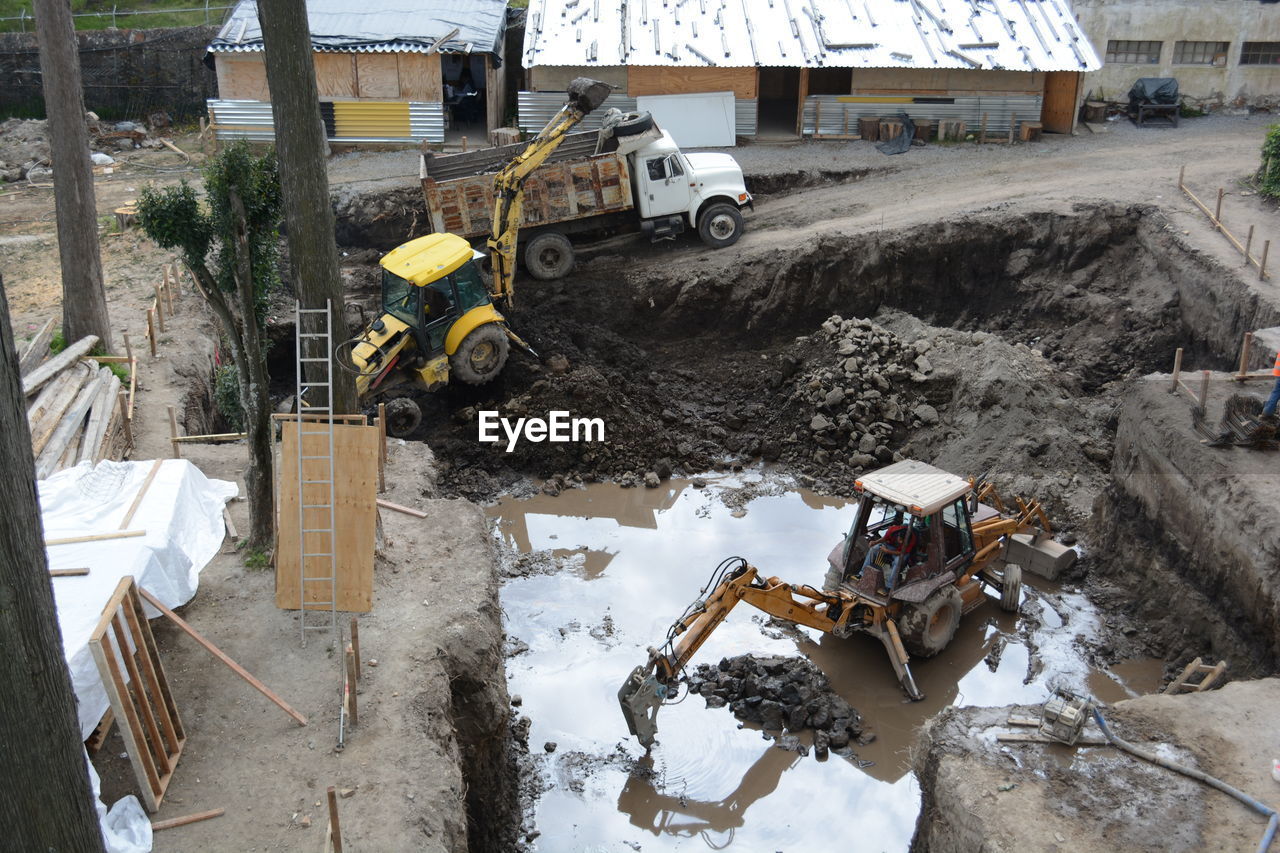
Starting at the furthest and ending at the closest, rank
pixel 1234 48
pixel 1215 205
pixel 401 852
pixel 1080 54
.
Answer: pixel 1234 48 < pixel 1080 54 < pixel 1215 205 < pixel 401 852

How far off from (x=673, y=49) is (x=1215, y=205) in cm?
1216

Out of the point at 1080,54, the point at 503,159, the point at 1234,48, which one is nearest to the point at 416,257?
the point at 503,159

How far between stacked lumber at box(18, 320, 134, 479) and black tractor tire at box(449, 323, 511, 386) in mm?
4514

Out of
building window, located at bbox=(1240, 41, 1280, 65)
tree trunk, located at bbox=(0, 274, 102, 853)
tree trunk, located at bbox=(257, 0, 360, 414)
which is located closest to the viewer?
tree trunk, located at bbox=(0, 274, 102, 853)

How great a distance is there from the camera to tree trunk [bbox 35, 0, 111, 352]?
14.7m

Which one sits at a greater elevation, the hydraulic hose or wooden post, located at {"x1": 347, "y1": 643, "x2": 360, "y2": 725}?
wooden post, located at {"x1": 347, "y1": 643, "x2": 360, "y2": 725}

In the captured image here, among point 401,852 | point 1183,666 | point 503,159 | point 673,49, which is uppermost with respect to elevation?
point 673,49

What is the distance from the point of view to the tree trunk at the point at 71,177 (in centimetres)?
1471

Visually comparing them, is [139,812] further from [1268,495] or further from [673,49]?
[673,49]

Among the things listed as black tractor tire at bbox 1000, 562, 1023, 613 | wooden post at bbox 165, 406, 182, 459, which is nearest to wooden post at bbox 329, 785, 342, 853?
wooden post at bbox 165, 406, 182, 459

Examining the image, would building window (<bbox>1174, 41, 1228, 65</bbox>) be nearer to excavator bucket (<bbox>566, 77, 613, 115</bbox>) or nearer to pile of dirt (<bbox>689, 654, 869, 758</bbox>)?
excavator bucket (<bbox>566, 77, 613, 115</bbox>)

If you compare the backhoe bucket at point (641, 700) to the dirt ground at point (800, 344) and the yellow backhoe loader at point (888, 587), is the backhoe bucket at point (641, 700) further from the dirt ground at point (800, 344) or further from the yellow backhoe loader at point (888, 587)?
the dirt ground at point (800, 344)

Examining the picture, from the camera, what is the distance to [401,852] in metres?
7.66

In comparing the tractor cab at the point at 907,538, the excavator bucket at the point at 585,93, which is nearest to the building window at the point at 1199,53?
the excavator bucket at the point at 585,93
